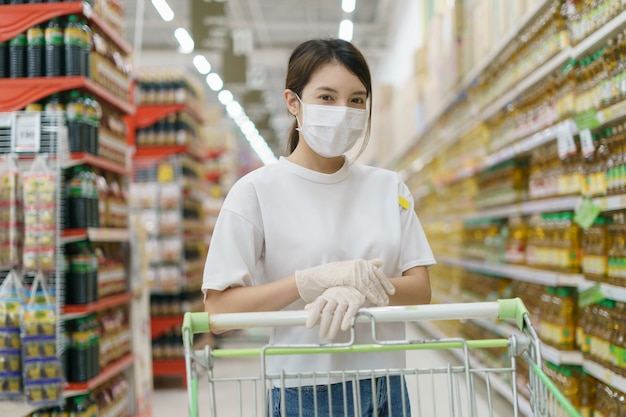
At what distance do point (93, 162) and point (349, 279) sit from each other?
2.96 metres

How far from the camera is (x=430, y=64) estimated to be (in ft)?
26.4

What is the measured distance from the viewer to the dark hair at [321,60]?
5.82 feet

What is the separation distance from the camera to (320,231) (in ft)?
5.73

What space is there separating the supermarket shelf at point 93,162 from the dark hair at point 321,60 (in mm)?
2410

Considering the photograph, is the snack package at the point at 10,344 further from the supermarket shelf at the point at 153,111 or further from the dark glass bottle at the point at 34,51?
the supermarket shelf at the point at 153,111

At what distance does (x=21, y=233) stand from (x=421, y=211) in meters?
7.99

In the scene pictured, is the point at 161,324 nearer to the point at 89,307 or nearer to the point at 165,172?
the point at 165,172

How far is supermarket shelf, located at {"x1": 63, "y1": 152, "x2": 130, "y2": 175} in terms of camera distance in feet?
13.0

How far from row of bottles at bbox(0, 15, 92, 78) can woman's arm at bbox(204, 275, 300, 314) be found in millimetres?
2681

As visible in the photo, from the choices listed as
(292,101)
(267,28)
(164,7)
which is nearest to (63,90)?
(292,101)

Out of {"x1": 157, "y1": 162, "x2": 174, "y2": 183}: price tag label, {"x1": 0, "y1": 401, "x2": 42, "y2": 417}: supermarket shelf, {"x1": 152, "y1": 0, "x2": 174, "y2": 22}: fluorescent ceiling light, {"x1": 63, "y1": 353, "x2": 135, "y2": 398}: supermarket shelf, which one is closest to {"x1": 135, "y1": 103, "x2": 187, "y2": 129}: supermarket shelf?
{"x1": 157, "y1": 162, "x2": 174, "y2": 183}: price tag label

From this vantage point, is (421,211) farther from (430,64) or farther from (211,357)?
(211,357)

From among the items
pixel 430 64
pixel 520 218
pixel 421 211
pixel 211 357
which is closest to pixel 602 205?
pixel 520 218

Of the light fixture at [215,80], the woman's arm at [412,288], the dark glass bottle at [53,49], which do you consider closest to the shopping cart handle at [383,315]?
the woman's arm at [412,288]
